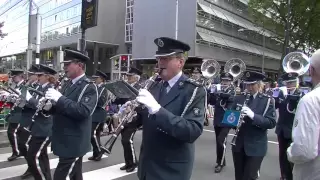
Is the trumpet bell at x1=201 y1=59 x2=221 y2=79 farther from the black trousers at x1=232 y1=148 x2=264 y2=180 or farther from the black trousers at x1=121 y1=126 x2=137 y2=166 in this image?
the black trousers at x1=232 y1=148 x2=264 y2=180

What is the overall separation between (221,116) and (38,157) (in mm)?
4176

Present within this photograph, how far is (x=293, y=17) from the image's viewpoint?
31.4 meters

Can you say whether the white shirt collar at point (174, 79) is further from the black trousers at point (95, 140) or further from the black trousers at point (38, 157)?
the black trousers at point (95, 140)

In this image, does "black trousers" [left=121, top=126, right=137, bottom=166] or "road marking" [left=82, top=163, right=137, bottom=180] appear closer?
"road marking" [left=82, top=163, right=137, bottom=180]

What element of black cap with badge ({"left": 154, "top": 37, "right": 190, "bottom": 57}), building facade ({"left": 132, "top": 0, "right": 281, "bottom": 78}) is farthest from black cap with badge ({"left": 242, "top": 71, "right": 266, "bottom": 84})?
building facade ({"left": 132, "top": 0, "right": 281, "bottom": 78})

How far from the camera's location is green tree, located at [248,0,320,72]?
29.9 meters

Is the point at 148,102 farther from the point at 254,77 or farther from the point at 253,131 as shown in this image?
the point at 254,77

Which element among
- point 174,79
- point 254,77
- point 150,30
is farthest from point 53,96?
point 150,30

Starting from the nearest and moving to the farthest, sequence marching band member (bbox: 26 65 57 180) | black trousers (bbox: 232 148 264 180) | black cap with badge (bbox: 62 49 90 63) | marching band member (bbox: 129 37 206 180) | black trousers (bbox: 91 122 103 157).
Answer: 1. marching band member (bbox: 129 37 206 180)
2. black cap with badge (bbox: 62 49 90 63)
3. black trousers (bbox: 232 148 264 180)
4. marching band member (bbox: 26 65 57 180)
5. black trousers (bbox: 91 122 103 157)

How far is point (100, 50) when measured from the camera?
4581 centimetres

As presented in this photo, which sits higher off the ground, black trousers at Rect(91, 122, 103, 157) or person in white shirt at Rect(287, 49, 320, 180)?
person in white shirt at Rect(287, 49, 320, 180)

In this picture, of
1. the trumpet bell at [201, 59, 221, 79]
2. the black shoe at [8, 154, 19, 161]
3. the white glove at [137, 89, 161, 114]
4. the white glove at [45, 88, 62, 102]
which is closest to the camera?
the white glove at [137, 89, 161, 114]

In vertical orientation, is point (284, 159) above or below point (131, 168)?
above

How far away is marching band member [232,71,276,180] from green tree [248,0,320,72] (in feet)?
84.0
